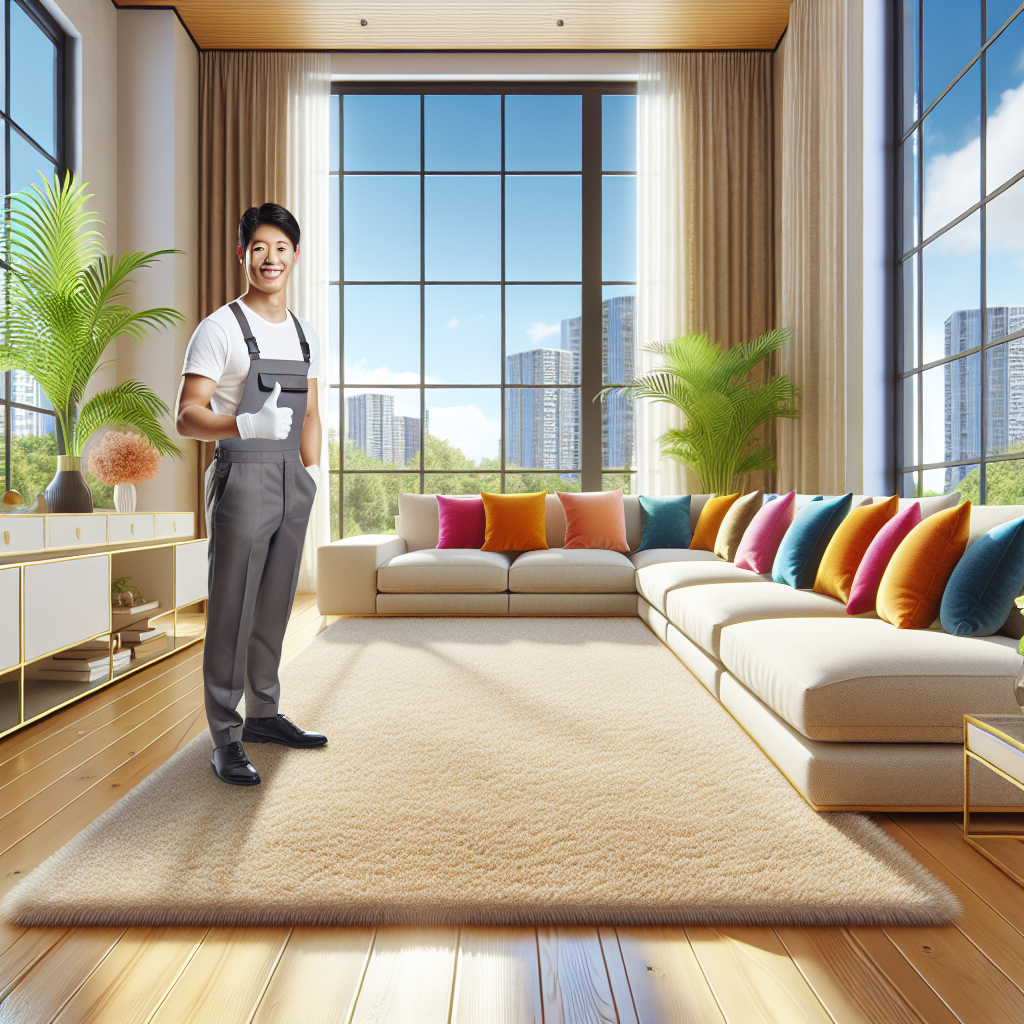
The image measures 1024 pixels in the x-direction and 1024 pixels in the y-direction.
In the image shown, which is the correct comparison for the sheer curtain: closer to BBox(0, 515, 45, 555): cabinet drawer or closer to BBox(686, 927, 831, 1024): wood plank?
BBox(0, 515, 45, 555): cabinet drawer

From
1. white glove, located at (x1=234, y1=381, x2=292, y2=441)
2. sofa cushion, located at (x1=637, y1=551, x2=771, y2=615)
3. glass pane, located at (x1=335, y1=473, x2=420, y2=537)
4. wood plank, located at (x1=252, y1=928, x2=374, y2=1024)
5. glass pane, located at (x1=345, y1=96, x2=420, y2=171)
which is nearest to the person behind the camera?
wood plank, located at (x1=252, y1=928, x2=374, y2=1024)

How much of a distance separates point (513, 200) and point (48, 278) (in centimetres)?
526

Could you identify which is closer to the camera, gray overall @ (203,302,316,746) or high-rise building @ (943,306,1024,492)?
gray overall @ (203,302,316,746)

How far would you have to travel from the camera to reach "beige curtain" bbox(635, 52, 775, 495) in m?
5.86

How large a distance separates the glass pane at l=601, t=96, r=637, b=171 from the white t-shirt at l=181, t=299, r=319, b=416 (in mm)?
4948

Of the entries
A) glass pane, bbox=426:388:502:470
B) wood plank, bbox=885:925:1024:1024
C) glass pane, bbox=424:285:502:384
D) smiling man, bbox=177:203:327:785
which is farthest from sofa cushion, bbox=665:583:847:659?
glass pane, bbox=424:285:502:384

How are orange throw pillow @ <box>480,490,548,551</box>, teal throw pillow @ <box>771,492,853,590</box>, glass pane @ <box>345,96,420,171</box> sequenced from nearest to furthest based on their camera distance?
teal throw pillow @ <box>771,492,853,590</box> < orange throw pillow @ <box>480,490,548,551</box> < glass pane @ <box>345,96,420,171</box>

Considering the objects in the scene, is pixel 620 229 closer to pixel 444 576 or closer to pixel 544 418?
pixel 544 418

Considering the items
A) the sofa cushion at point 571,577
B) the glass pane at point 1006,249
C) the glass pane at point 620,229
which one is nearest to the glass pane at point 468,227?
the glass pane at point 620,229

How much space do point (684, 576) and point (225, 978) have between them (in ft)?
8.93

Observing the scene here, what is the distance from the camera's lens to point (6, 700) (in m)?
2.41

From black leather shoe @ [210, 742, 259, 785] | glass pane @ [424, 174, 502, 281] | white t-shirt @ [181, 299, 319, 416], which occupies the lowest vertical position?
black leather shoe @ [210, 742, 259, 785]

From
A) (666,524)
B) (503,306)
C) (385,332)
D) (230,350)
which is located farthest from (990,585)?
(385,332)

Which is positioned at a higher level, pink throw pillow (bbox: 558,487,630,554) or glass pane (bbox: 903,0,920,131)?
glass pane (bbox: 903,0,920,131)
